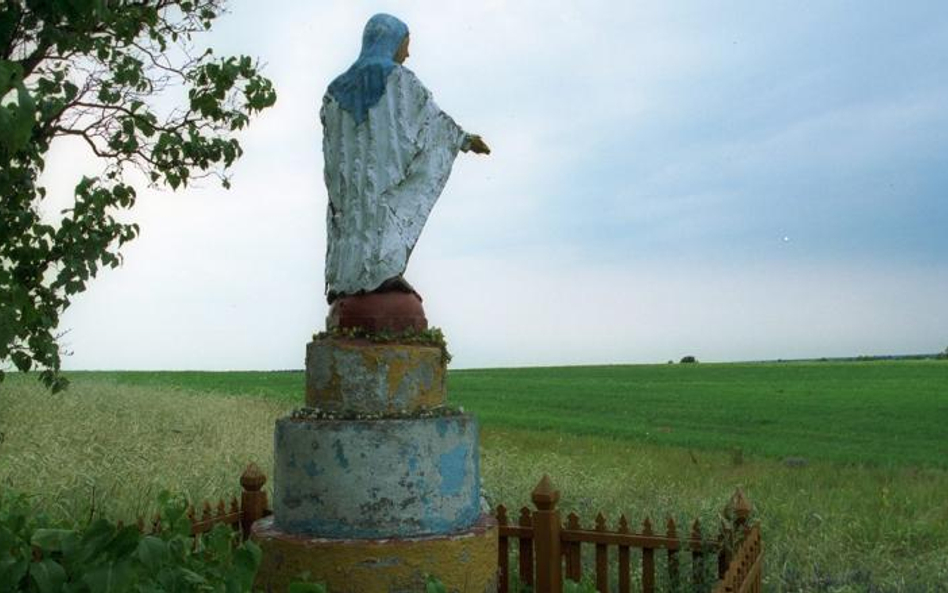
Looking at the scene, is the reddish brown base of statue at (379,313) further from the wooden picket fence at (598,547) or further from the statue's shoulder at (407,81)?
the wooden picket fence at (598,547)

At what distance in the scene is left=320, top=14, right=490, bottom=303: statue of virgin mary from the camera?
6332mm

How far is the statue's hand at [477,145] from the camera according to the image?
6.70 metres

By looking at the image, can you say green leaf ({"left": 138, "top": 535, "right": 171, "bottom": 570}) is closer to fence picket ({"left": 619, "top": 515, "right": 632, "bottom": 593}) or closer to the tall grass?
the tall grass

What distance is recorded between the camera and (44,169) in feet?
28.2

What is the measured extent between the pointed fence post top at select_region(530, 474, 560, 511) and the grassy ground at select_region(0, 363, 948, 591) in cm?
245

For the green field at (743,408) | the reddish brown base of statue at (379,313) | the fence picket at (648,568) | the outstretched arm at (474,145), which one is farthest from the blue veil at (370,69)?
the green field at (743,408)

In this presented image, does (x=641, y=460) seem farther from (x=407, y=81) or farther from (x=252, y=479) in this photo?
(x=407, y=81)

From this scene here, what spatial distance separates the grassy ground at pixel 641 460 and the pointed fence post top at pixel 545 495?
8.02 feet

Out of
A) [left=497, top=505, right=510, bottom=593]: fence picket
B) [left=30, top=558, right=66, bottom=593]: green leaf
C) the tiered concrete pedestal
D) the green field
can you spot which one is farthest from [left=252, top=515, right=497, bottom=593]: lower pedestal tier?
the green field

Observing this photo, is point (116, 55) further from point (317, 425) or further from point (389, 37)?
point (317, 425)

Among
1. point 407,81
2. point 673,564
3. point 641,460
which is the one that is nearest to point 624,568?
point 673,564

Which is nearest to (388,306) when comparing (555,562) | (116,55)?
(555,562)

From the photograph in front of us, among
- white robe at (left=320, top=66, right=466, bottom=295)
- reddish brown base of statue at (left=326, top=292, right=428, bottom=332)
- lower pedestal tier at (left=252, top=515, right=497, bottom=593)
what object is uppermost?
white robe at (left=320, top=66, right=466, bottom=295)

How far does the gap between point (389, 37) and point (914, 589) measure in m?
6.19
